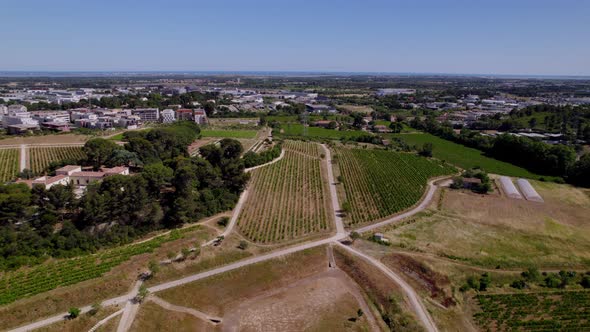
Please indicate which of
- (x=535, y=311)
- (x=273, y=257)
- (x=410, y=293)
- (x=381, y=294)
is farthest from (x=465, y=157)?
(x=273, y=257)

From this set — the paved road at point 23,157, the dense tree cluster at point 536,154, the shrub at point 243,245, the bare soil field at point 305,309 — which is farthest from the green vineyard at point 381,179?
the paved road at point 23,157

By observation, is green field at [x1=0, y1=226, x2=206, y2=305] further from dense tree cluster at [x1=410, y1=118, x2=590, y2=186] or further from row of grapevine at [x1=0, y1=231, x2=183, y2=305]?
dense tree cluster at [x1=410, y1=118, x2=590, y2=186]

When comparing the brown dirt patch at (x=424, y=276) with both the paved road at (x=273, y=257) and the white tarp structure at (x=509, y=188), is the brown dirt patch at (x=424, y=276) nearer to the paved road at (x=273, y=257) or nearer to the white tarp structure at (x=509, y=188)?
the paved road at (x=273, y=257)

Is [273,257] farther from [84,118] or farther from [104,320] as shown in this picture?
[84,118]

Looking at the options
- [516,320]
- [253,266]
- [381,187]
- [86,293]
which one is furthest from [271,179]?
[516,320]

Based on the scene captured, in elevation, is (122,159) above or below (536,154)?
above

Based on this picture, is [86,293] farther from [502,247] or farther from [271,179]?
[502,247]

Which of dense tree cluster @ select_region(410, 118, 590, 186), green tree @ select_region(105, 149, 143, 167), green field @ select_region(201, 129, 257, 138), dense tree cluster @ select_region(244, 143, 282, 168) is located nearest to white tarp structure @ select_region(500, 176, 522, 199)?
dense tree cluster @ select_region(410, 118, 590, 186)
